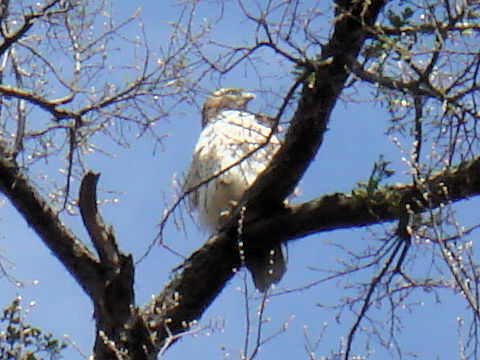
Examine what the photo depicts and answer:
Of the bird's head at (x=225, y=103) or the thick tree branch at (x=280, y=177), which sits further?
the bird's head at (x=225, y=103)

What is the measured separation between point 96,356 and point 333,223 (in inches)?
48.5

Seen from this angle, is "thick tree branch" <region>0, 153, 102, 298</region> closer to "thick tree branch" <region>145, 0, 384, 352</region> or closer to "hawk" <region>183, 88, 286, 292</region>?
"thick tree branch" <region>145, 0, 384, 352</region>

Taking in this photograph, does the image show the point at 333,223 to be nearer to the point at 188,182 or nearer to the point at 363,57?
the point at 363,57

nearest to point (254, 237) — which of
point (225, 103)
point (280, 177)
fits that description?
point (280, 177)

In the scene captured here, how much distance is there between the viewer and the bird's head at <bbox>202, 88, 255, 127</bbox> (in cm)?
770

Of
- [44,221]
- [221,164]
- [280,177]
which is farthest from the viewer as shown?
[221,164]

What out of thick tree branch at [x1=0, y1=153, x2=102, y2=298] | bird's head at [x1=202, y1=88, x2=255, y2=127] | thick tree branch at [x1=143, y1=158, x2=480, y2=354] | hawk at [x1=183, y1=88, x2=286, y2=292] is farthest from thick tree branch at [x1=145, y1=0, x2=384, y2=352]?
bird's head at [x1=202, y1=88, x2=255, y2=127]

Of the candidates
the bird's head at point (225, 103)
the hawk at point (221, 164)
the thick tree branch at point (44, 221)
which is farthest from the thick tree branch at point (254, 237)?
the bird's head at point (225, 103)

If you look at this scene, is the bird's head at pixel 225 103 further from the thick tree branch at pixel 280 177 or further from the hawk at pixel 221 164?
the thick tree branch at pixel 280 177

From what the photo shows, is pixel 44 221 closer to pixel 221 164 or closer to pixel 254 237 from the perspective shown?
pixel 254 237

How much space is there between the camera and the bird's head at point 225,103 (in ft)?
25.3

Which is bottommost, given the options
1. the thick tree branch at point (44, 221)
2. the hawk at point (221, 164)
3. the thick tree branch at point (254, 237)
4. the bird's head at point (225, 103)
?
the thick tree branch at point (254, 237)

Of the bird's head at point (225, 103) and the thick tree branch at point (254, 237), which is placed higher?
the bird's head at point (225, 103)

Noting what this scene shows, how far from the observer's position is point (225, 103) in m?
7.89
